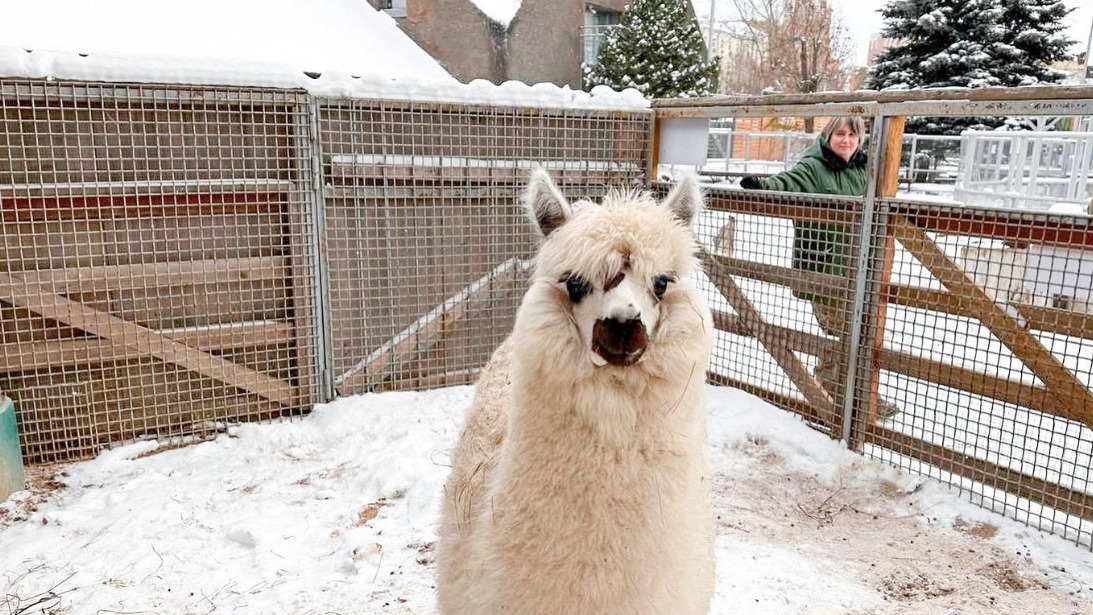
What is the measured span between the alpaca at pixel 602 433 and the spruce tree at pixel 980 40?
2118 cm

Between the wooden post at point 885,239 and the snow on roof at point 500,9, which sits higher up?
the snow on roof at point 500,9

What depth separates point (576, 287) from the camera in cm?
225

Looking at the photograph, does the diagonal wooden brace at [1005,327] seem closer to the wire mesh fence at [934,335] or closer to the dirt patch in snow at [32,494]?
the wire mesh fence at [934,335]

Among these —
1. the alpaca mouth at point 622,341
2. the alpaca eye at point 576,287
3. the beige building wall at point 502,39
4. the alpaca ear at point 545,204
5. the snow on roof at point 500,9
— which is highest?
the snow on roof at point 500,9

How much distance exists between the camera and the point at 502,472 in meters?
2.38

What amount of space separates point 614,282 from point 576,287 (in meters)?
0.12

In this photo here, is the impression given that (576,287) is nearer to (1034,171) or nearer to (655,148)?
(655,148)

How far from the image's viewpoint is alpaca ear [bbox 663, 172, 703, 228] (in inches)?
104

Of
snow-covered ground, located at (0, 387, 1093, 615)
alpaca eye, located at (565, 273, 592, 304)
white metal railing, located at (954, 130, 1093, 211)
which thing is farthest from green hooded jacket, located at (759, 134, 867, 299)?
white metal railing, located at (954, 130, 1093, 211)

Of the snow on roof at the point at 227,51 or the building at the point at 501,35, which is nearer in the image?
the snow on roof at the point at 227,51

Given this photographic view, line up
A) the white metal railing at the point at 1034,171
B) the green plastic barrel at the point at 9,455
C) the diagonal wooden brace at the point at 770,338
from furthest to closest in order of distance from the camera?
the white metal railing at the point at 1034,171
the diagonal wooden brace at the point at 770,338
the green plastic barrel at the point at 9,455

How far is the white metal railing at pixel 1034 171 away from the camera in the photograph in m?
12.0

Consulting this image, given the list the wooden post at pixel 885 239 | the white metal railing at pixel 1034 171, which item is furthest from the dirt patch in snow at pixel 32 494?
the white metal railing at pixel 1034 171

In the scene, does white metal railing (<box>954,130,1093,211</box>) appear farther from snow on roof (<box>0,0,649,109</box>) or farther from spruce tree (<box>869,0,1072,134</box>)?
snow on roof (<box>0,0,649,109</box>)
